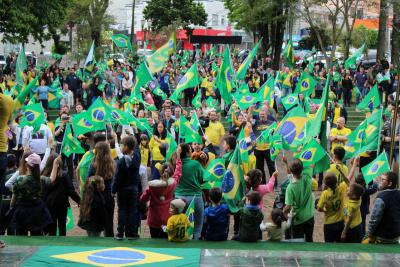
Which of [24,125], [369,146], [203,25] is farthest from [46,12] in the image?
[203,25]

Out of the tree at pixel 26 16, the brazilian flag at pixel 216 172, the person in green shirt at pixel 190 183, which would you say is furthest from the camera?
the tree at pixel 26 16

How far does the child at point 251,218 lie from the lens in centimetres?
1028

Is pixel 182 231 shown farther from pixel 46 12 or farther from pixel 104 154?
pixel 46 12

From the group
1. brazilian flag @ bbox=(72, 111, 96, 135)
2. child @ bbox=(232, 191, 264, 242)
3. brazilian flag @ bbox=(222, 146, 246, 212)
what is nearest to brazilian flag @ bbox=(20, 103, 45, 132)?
brazilian flag @ bbox=(72, 111, 96, 135)

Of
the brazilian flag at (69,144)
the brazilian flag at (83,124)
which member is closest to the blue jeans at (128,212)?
the brazilian flag at (83,124)

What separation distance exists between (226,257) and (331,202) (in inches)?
72.0

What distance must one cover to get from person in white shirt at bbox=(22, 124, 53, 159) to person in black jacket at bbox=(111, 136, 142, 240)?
5695 mm

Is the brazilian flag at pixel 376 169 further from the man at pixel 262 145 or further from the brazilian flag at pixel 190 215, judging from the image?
the man at pixel 262 145

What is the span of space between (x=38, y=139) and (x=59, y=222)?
5.62m

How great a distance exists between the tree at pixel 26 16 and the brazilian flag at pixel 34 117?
16.1 metres

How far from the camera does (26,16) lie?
1293 inches

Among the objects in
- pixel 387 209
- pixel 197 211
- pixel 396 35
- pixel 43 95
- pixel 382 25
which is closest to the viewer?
pixel 387 209

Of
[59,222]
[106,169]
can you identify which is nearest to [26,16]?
[59,222]

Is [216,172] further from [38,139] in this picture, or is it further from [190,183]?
[38,139]
